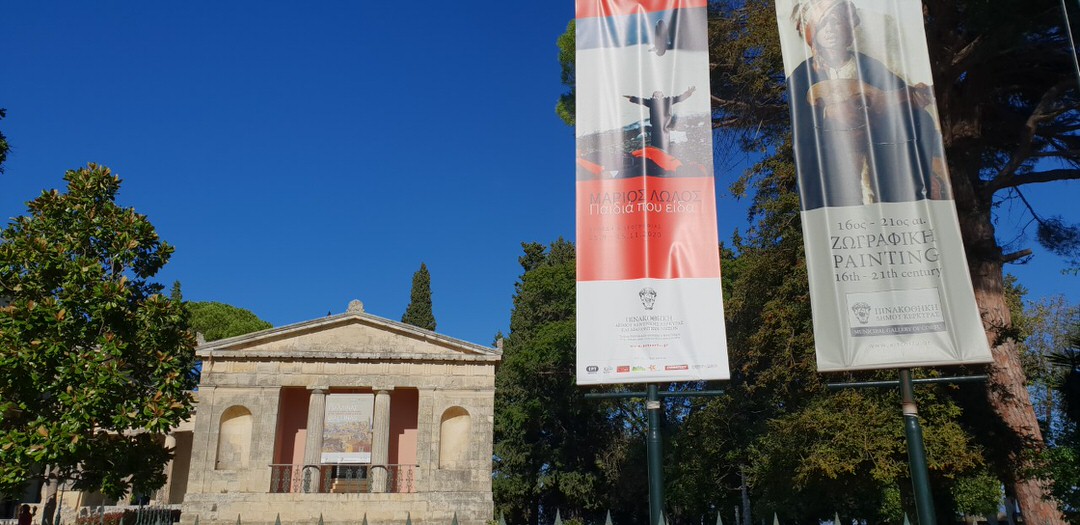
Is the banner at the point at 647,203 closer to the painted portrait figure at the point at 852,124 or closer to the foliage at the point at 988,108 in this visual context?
the painted portrait figure at the point at 852,124

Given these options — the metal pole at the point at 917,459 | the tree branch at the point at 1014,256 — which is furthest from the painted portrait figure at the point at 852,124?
the tree branch at the point at 1014,256

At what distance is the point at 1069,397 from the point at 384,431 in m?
21.3

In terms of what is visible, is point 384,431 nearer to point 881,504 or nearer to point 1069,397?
point 881,504

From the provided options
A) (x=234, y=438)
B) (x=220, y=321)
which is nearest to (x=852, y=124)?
(x=234, y=438)

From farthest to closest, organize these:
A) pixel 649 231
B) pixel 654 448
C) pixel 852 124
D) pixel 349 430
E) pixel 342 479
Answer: pixel 342 479, pixel 349 430, pixel 852 124, pixel 649 231, pixel 654 448

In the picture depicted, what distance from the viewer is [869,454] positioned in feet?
55.2

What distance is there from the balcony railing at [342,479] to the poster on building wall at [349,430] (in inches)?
18.8

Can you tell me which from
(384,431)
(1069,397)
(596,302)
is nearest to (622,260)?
(596,302)

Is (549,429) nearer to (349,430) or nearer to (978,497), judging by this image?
(349,430)

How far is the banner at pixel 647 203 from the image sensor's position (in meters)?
8.27

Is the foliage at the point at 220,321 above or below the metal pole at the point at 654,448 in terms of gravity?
above

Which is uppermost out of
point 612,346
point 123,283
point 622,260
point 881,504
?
point 123,283

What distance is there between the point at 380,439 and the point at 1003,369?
2017cm

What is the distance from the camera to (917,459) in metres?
7.91
